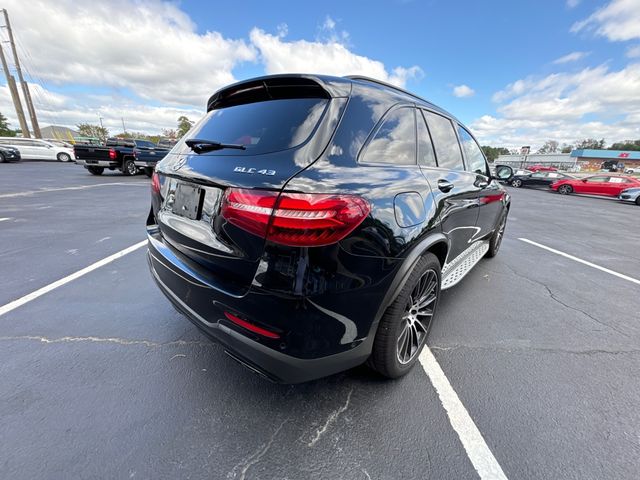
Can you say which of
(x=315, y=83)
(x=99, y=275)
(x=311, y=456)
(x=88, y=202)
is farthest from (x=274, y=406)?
(x=88, y=202)

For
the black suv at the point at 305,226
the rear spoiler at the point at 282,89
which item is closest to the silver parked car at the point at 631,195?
the black suv at the point at 305,226

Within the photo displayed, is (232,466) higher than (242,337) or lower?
lower

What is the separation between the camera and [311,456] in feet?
5.05

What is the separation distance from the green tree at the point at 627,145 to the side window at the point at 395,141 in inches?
4976

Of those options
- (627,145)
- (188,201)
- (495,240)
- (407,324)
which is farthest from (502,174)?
(627,145)

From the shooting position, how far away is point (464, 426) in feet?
5.69

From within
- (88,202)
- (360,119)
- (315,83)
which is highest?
(315,83)

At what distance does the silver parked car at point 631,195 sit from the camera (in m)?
16.2

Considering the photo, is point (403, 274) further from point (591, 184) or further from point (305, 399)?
point (591, 184)

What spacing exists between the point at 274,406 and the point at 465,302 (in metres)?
2.32

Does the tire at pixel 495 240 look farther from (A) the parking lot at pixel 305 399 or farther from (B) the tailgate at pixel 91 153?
(B) the tailgate at pixel 91 153

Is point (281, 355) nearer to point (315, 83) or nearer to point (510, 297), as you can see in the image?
point (315, 83)

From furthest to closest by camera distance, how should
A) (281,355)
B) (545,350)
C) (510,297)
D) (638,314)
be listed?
(510,297) < (638,314) < (545,350) < (281,355)

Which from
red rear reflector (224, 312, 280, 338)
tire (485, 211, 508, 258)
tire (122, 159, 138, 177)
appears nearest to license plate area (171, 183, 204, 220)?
red rear reflector (224, 312, 280, 338)
